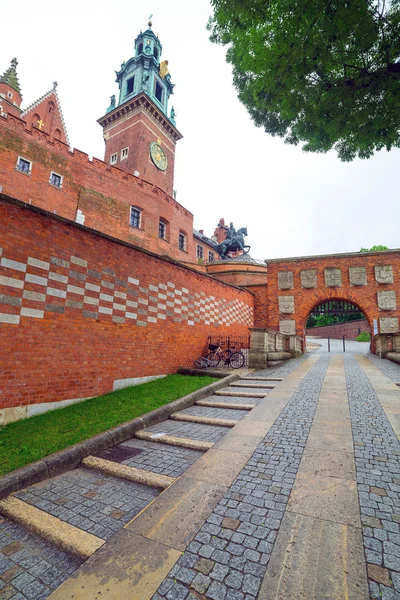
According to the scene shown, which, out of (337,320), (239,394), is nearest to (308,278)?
(239,394)

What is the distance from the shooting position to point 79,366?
5.70m

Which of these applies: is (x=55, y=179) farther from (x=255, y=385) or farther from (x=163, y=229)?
(x=255, y=385)

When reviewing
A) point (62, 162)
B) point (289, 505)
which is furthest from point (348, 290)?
point (62, 162)

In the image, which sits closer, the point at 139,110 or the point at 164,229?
the point at 164,229

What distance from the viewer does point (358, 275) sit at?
53.4ft

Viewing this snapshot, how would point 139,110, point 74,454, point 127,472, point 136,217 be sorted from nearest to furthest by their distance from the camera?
point 127,472 < point 74,454 < point 136,217 < point 139,110

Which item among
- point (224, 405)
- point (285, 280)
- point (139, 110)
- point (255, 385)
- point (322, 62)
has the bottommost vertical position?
point (224, 405)

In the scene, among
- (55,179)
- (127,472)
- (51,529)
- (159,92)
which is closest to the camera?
(51,529)

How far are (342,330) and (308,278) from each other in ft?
76.2

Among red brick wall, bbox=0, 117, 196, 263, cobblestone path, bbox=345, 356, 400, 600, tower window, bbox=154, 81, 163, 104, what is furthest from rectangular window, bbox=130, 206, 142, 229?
tower window, bbox=154, 81, 163, 104

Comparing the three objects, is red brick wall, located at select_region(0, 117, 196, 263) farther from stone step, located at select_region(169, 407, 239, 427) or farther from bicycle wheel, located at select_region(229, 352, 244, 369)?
stone step, located at select_region(169, 407, 239, 427)

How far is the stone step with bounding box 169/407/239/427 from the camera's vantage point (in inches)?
181

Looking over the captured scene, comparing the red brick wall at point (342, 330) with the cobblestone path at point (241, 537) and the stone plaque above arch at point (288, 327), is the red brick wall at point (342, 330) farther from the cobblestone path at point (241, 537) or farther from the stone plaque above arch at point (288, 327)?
the cobblestone path at point (241, 537)

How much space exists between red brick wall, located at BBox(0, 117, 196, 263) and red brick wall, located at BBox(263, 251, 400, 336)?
36.6 ft
